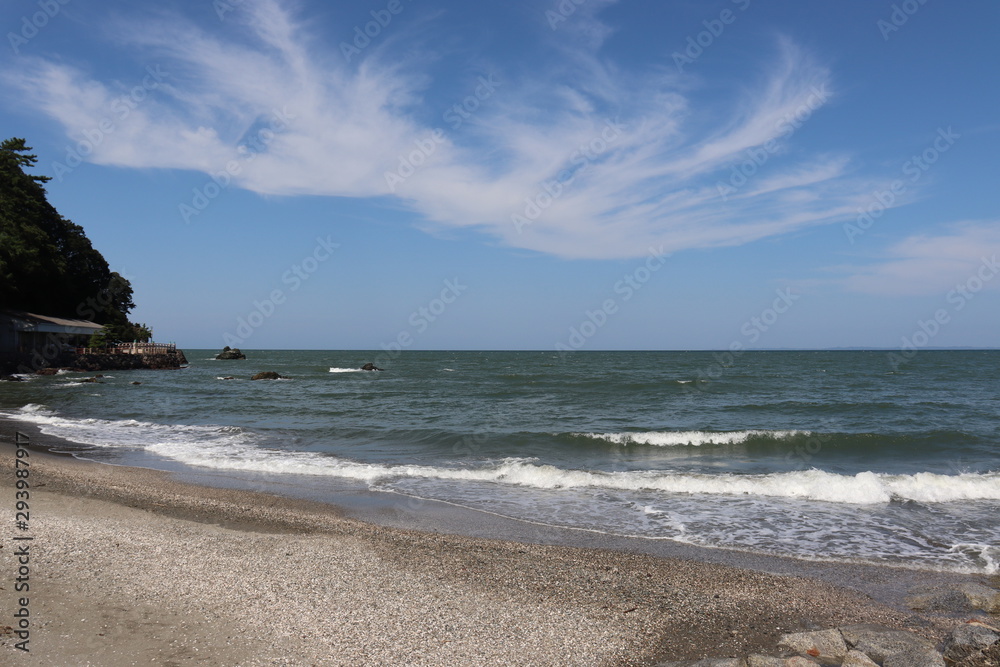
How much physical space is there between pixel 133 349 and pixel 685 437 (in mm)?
58706

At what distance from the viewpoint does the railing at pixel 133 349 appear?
55.3 metres

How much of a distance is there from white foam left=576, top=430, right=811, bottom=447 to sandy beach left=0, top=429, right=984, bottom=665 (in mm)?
10990

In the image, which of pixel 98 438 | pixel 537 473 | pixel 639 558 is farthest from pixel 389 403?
pixel 639 558

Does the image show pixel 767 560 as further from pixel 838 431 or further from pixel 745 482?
pixel 838 431

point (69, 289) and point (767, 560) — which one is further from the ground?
point (69, 289)

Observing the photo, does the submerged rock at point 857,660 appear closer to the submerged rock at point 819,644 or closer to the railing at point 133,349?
the submerged rock at point 819,644

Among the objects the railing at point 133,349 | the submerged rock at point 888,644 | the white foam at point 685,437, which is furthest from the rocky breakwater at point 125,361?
the submerged rock at point 888,644

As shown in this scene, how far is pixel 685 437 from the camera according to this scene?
19406 mm

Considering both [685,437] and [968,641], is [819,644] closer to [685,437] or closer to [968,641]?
[968,641]

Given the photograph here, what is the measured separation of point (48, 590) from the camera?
19.4ft

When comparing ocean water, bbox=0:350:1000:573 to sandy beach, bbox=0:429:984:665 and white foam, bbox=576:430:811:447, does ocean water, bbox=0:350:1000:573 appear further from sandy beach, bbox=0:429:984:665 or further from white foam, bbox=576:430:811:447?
sandy beach, bbox=0:429:984:665

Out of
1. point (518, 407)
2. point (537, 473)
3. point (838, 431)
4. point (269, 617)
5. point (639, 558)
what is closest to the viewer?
point (269, 617)

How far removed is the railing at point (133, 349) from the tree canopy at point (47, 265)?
2324mm

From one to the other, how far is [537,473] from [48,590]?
379 inches
